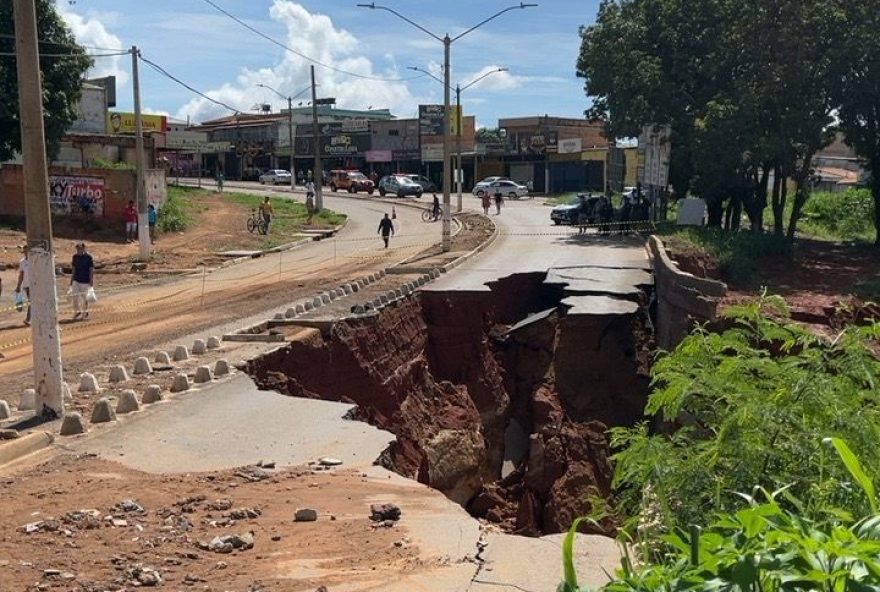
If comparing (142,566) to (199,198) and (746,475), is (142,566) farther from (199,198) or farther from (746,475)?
(199,198)

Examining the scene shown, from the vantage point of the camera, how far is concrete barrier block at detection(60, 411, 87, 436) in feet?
35.2

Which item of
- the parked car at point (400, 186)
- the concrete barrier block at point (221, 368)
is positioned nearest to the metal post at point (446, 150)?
the concrete barrier block at point (221, 368)

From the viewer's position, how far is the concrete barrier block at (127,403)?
1176 cm

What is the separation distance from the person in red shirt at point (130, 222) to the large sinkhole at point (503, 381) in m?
16.8

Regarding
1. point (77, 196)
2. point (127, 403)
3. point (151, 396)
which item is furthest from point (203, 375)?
point (77, 196)

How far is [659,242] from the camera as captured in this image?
95.9ft

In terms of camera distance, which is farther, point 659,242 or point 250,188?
point 250,188

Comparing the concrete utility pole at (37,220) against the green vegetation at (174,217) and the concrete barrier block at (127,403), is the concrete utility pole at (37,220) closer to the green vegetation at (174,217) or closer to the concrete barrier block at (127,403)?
the concrete barrier block at (127,403)

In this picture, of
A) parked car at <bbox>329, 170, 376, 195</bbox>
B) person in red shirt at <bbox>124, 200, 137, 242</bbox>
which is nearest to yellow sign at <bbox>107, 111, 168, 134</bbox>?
parked car at <bbox>329, 170, 376, 195</bbox>

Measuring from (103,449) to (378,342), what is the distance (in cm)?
888

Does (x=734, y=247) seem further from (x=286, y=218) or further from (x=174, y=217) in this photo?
(x=286, y=218)

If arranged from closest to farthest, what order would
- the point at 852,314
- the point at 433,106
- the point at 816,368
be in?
1. the point at 816,368
2. the point at 852,314
3. the point at 433,106

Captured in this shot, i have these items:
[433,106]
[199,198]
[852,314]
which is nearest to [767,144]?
[852,314]

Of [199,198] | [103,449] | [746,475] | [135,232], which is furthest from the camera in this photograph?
[199,198]
